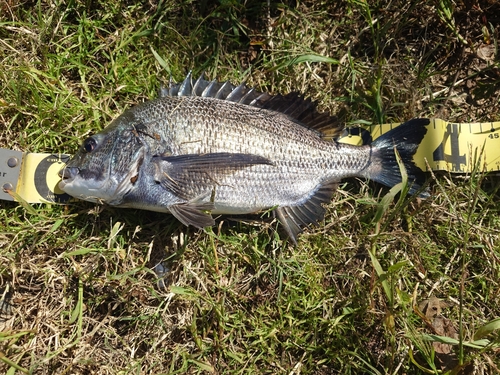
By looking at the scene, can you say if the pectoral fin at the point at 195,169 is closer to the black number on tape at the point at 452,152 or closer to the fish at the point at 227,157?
the fish at the point at 227,157

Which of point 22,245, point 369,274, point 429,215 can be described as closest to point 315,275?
point 369,274

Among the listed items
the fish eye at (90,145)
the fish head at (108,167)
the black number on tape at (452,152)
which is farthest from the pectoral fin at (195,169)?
the black number on tape at (452,152)

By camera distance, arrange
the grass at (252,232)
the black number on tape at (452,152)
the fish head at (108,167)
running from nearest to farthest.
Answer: the fish head at (108,167)
the grass at (252,232)
the black number on tape at (452,152)

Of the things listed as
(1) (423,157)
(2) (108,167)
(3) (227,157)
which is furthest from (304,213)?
(2) (108,167)

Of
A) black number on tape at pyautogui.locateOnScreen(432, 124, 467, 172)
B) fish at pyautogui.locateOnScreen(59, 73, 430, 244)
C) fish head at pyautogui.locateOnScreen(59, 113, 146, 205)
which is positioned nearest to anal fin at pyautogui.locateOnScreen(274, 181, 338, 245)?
fish at pyautogui.locateOnScreen(59, 73, 430, 244)

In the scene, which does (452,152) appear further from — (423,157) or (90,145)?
(90,145)
